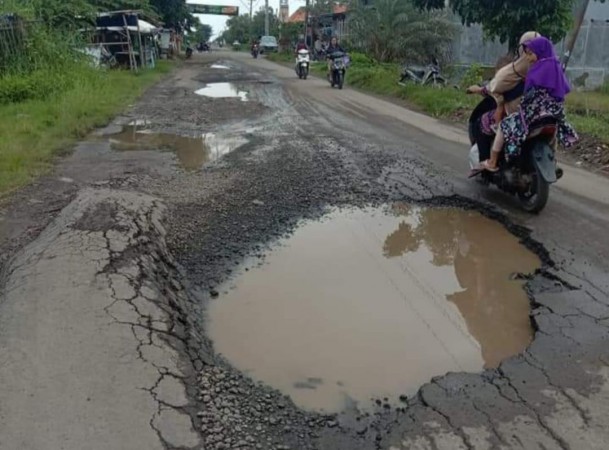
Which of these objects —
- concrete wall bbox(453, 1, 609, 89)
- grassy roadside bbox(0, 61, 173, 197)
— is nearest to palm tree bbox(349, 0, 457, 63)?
concrete wall bbox(453, 1, 609, 89)

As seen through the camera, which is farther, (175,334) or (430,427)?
(175,334)

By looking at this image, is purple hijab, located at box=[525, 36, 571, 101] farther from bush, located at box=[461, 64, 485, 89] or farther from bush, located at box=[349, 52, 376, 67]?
bush, located at box=[349, 52, 376, 67]

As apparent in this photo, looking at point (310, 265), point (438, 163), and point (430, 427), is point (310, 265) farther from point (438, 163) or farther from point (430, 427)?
point (438, 163)

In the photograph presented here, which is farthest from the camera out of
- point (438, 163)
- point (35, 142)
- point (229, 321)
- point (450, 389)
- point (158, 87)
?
point (158, 87)

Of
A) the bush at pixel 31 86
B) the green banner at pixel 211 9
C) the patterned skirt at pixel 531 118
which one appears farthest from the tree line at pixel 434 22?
the green banner at pixel 211 9

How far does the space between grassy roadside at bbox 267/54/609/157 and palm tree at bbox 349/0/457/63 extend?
0.64 m

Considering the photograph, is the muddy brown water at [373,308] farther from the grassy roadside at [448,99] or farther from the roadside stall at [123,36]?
the roadside stall at [123,36]

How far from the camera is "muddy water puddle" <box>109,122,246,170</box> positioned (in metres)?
7.57

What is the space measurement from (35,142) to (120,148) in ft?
3.60

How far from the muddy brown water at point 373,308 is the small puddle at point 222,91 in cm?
986

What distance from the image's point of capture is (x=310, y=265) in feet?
14.4

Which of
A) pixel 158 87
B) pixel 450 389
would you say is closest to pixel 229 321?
pixel 450 389

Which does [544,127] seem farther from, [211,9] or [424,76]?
[211,9]

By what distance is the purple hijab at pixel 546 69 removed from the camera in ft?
16.0
